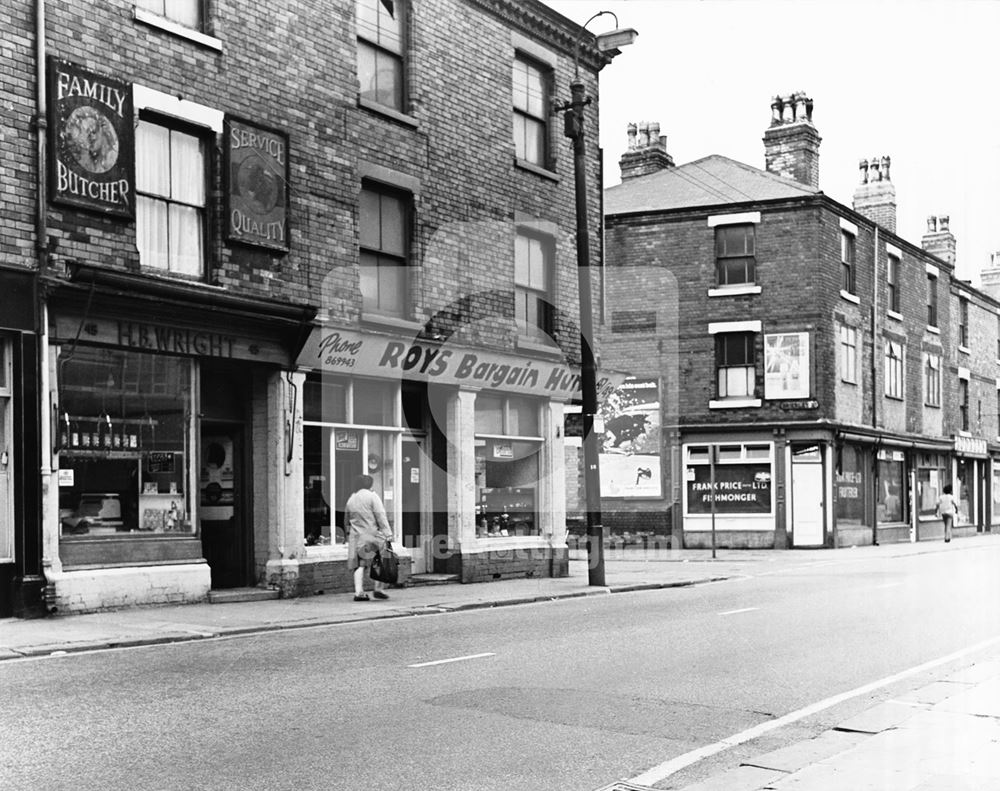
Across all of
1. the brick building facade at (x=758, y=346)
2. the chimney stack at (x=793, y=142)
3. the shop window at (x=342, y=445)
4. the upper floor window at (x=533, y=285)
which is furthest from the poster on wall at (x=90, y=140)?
the chimney stack at (x=793, y=142)

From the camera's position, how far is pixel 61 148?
14.5m

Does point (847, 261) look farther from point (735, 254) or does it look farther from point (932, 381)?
point (932, 381)

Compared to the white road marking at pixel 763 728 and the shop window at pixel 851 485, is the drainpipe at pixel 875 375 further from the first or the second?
the white road marking at pixel 763 728

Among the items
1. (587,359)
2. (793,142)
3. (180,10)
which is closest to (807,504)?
(793,142)

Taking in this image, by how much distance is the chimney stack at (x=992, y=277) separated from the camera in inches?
2238

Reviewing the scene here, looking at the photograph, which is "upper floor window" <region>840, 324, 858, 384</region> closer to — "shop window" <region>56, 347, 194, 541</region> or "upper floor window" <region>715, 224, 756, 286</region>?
"upper floor window" <region>715, 224, 756, 286</region>

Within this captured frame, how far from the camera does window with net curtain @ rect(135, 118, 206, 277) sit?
15.5 metres

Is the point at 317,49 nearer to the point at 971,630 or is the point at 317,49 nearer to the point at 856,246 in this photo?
the point at 971,630

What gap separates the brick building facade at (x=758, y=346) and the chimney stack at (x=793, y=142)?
0.05 metres

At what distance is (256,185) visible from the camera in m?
16.9

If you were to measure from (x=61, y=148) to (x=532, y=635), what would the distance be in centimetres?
806

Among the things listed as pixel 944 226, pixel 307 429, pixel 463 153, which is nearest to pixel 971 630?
pixel 307 429

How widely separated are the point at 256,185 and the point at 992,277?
4847 cm

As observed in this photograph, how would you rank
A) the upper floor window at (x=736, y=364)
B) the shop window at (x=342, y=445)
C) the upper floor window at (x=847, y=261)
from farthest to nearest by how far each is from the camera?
the upper floor window at (x=847, y=261) → the upper floor window at (x=736, y=364) → the shop window at (x=342, y=445)
